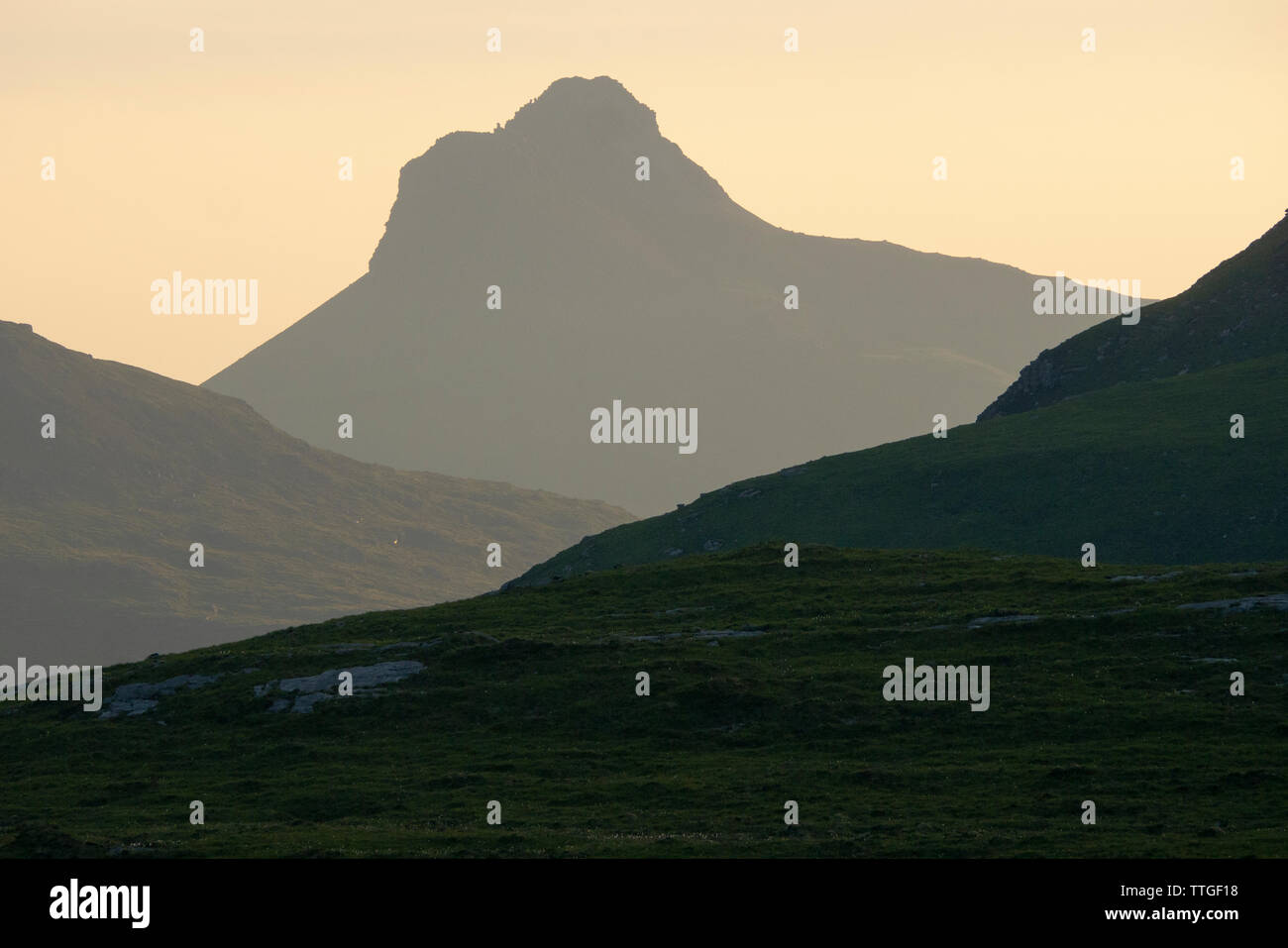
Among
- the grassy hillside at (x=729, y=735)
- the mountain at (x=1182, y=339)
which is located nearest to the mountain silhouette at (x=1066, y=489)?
the mountain at (x=1182, y=339)

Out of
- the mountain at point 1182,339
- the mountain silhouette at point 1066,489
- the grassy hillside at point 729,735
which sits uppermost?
the mountain at point 1182,339

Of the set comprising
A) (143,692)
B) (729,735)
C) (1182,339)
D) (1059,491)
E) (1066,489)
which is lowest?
(729,735)

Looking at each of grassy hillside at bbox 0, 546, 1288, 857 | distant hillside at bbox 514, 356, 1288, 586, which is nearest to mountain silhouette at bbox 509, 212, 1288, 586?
distant hillside at bbox 514, 356, 1288, 586

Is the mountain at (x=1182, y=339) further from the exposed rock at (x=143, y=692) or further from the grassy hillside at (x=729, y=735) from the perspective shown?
the exposed rock at (x=143, y=692)

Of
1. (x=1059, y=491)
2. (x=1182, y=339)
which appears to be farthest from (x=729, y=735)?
(x=1182, y=339)

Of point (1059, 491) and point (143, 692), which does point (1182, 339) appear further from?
point (143, 692)
